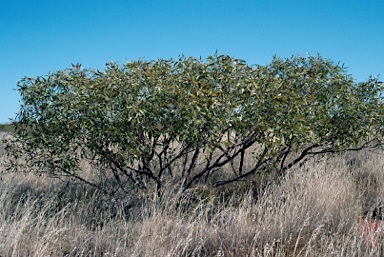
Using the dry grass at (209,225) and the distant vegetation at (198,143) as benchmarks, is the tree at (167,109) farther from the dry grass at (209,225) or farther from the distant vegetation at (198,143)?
the dry grass at (209,225)

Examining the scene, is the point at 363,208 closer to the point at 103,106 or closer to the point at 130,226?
the point at 130,226

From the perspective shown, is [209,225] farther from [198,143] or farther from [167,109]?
[167,109]

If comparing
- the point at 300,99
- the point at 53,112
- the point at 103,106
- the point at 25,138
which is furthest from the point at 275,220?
the point at 25,138

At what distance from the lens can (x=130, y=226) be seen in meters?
6.26

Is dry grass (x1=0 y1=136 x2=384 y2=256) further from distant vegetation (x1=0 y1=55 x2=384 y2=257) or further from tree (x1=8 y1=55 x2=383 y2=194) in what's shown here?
tree (x1=8 y1=55 x2=383 y2=194)

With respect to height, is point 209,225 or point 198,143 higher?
point 198,143

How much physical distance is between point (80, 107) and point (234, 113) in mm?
2205

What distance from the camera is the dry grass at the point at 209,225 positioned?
5285 millimetres

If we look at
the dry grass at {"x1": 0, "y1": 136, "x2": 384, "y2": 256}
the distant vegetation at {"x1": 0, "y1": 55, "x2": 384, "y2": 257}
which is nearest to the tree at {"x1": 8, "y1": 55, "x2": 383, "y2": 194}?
the distant vegetation at {"x1": 0, "y1": 55, "x2": 384, "y2": 257}

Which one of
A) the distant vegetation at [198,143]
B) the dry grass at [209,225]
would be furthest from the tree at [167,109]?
the dry grass at [209,225]

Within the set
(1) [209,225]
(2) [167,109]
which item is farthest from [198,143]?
(1) [209,225]

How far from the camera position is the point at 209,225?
6.65 metres

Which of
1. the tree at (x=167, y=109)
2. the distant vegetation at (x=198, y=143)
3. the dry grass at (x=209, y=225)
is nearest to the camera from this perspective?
the dry grass at (x=209, y=225)

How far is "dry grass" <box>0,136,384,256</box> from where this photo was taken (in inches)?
208
